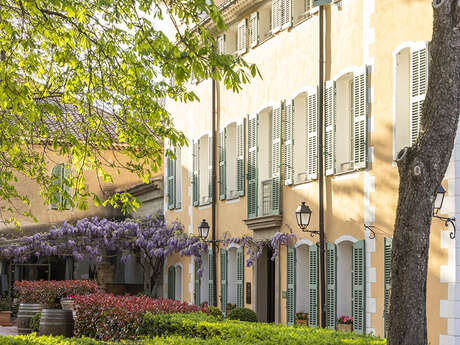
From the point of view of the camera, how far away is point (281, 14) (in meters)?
20.6

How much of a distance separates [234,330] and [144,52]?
3781mm

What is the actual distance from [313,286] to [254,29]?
683 cm

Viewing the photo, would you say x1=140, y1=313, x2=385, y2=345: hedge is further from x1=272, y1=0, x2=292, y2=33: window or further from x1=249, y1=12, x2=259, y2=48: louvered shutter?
x1=249, y1=12, x2=259, y2=48: louvered shutter

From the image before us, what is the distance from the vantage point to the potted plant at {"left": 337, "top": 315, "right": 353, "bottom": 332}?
16.9 meters

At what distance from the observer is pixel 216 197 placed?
24047mm

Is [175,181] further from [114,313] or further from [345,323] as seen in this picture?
[114,313]

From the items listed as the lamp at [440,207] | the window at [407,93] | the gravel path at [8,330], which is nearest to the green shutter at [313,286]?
the window at [407,93]

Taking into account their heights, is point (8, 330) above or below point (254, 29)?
below

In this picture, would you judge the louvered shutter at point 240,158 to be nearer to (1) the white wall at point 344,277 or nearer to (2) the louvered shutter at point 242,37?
(2) the louvered shutter at point 242,37

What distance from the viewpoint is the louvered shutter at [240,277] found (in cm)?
2220

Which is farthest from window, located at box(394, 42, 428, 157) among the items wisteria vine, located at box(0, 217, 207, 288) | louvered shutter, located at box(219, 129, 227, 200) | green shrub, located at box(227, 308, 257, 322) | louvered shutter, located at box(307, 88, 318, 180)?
wisteria vine, located at box(0, 217, 207, 288)

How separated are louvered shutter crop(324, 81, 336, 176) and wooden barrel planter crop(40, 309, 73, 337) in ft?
18.8

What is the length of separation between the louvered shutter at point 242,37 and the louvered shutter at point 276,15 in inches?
70.1

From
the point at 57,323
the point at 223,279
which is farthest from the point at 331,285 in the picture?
the point at 223,279
